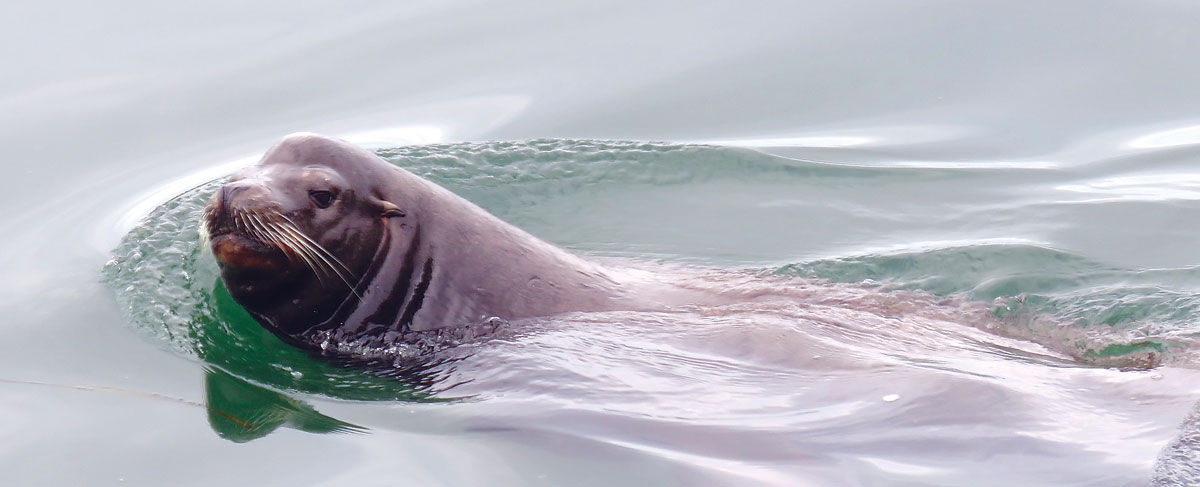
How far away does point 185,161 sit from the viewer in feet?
31.9

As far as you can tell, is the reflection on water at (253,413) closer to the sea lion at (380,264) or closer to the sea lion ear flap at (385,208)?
the sea lion at (380,264)

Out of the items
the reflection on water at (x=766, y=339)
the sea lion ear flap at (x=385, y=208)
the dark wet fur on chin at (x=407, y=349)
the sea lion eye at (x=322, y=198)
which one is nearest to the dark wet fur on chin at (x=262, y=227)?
the sea lion eye at (x=322, y=198)

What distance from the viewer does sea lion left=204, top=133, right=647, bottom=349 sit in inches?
243

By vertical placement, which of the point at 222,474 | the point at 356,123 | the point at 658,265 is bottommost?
the point at 222,474

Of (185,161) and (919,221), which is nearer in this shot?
(919,221)

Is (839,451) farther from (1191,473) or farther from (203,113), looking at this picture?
(203,113)

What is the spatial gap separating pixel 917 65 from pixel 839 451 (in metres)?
6.37

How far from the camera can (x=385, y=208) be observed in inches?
247

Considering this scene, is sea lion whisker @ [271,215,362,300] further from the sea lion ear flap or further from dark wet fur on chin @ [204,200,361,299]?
the sea lion ear flap

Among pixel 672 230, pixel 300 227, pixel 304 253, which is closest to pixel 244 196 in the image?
pixel 300 227

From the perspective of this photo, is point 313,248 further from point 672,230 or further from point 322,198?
point 672,230

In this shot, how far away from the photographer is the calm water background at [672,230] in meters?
5.30

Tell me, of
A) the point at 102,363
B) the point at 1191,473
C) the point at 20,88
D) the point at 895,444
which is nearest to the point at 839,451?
the point at 895,444

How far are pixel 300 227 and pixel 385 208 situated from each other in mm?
426
